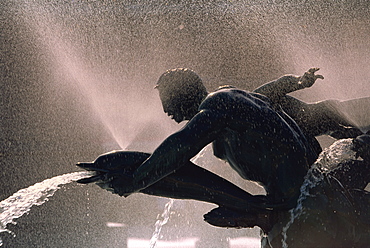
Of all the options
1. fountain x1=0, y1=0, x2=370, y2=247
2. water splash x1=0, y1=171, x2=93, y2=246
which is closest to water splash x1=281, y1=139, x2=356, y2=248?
water splash x1=0, y1=171, x2=93, y2=246

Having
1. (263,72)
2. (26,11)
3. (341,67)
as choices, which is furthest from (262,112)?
(26,11)

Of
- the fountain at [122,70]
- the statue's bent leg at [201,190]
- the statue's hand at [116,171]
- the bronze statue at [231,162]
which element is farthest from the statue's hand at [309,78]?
the fountain at [122,70]

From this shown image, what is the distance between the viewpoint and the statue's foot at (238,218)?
224 centimetres

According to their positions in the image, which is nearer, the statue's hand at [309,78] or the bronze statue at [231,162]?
the bronze statue at [231,162]

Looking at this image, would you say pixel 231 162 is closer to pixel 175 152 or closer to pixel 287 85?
pixel 175 152

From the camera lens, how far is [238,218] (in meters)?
2.24

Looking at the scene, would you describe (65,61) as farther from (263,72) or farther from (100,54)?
(263,72)

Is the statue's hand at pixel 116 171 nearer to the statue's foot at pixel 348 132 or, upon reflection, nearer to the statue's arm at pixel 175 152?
the statue's arm at pixel 175 152

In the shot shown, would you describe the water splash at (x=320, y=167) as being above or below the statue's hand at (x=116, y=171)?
below

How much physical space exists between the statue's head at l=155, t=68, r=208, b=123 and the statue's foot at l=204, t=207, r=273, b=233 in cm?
53

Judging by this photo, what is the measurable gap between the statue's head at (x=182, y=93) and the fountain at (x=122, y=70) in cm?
460

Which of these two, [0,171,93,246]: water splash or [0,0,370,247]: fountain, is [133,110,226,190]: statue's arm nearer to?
[0,171,93,246]: water splash

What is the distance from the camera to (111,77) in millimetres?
10648

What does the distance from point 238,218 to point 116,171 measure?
586mm
